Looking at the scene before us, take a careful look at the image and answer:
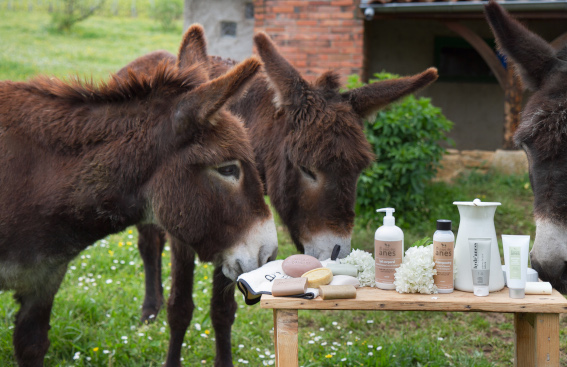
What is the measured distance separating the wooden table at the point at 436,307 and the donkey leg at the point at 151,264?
2699mm

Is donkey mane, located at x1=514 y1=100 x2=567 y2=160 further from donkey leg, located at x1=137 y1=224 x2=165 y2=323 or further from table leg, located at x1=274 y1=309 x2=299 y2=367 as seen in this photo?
donkey leg, located at x1=137 y1=224 x2=165 y2=323

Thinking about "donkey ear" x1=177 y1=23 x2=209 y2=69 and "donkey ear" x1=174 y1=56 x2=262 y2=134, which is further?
"donkey ear" x1=177 y1=23 x2=209 y2=69

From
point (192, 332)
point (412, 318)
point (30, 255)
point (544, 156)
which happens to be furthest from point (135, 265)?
point (544, 156)

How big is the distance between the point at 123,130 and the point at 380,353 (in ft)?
7.61

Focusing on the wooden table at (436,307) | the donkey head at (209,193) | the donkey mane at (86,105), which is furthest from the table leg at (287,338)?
the donkey mane at (86,105)

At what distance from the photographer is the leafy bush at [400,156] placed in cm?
695

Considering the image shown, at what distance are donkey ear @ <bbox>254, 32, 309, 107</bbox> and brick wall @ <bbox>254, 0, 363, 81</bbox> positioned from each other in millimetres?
5729

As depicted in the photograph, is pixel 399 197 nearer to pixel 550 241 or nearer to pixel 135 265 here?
pixel 135 265

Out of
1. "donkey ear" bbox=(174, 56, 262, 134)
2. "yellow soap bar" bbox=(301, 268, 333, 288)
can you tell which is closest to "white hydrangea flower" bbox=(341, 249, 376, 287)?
"yellow soap bar" bbox=(301, 268, 333, 288)

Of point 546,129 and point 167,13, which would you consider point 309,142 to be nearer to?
point 546,129

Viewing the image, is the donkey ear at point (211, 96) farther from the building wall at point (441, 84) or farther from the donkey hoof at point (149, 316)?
Result: the building wall at point (441, 84)

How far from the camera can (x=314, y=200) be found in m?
3.17

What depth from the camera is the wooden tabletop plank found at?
2.30 meters

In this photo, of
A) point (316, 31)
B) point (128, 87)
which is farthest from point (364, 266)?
point (316, 31)
